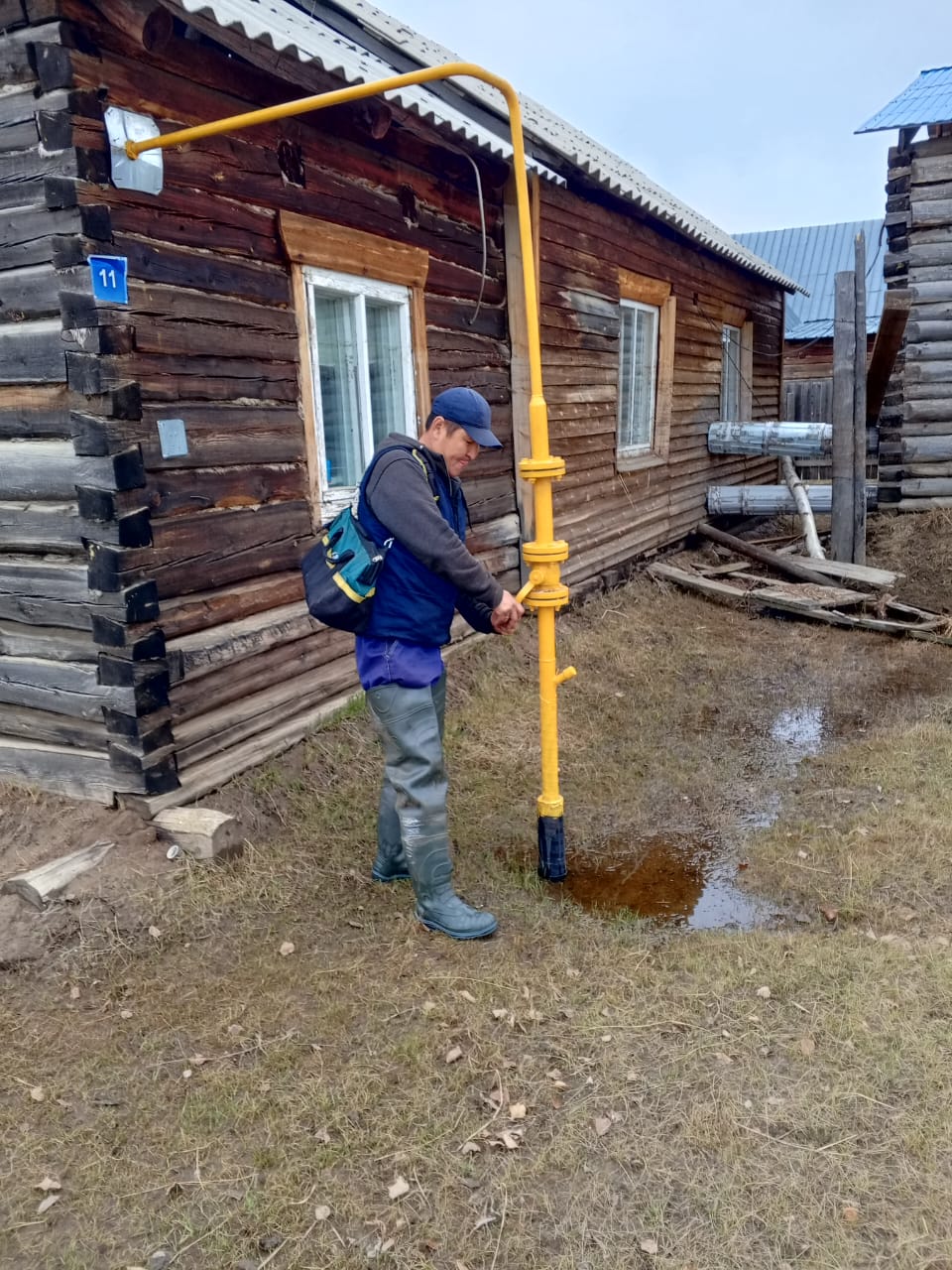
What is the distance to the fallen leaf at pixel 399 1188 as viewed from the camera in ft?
8.28

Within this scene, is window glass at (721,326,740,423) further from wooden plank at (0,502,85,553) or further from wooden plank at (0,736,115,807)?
wooden plank at (0,736,115,807)

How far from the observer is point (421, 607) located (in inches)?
140

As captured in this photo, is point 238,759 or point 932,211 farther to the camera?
point 932,211

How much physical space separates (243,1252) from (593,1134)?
986mm

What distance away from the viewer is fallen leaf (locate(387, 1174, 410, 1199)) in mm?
2523

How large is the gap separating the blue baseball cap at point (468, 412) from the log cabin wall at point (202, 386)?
1.45 m

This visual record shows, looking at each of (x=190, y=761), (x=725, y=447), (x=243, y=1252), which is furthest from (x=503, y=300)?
(x=243, y=1252)

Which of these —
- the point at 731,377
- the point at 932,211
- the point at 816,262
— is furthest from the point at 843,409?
the point at 816,262

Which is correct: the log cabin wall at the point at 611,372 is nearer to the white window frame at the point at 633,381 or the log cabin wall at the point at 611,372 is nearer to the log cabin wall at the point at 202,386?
the white window frame at the point at 633,381

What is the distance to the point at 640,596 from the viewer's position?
9.25 m

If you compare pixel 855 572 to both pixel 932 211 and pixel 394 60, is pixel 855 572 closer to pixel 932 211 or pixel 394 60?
pixel 932 211

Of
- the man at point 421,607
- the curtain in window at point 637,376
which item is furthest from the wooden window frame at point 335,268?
the curtain in window at point 637,376

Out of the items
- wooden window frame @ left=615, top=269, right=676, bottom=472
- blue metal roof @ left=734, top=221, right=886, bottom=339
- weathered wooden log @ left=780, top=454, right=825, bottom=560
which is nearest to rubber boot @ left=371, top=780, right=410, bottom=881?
wooden window frame @ left=615, top=269, right=676, bottom=472

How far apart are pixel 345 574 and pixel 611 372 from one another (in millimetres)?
6623
